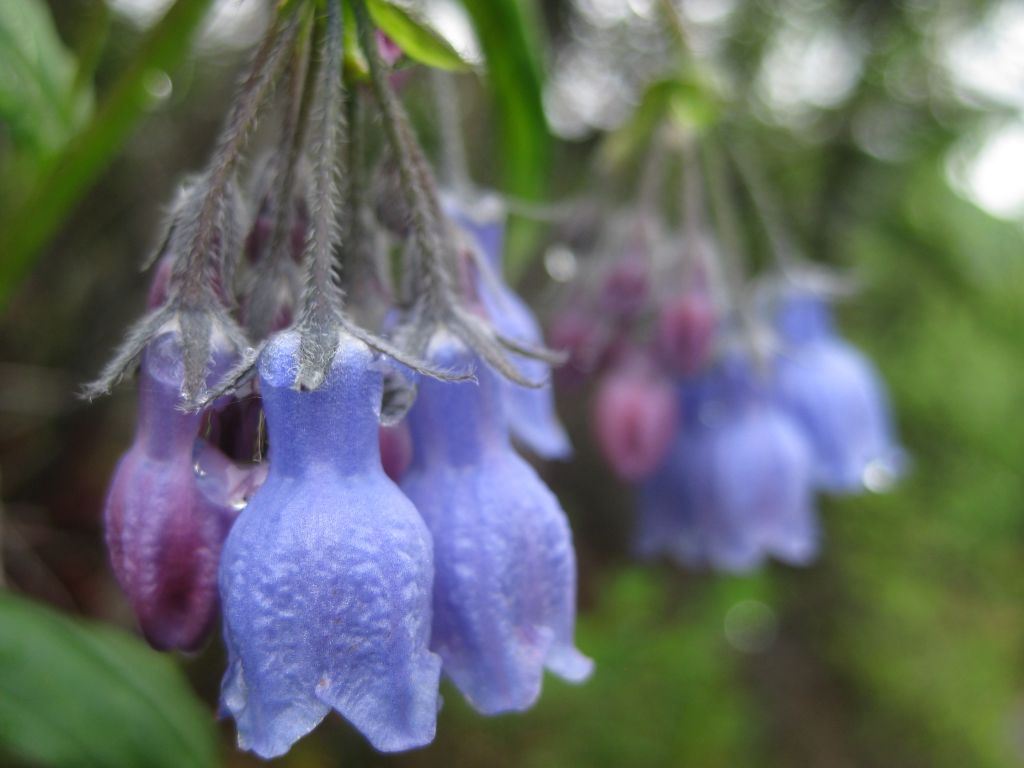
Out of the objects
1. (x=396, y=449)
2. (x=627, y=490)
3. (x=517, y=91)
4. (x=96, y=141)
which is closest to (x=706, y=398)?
(x=517, y=91)

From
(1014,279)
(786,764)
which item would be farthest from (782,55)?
(786,764)

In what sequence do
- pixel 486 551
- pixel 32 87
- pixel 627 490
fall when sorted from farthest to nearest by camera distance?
1. pixel 627 490
2. pixel 32 87
3. pixel 486 551

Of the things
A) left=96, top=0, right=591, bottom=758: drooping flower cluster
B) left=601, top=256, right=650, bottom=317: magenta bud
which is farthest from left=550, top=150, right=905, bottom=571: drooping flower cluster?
left=96, top=0, right=591, bottom=758: drooping flower cluster

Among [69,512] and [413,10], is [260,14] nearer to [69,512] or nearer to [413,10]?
[69,512]

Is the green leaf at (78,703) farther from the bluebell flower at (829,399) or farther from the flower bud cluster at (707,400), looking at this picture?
the bluebell flower at (829,399)

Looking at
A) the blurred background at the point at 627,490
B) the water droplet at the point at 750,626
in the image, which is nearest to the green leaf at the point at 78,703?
the blurred background at the point at 627,490

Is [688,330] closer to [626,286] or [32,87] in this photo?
[626,286]
